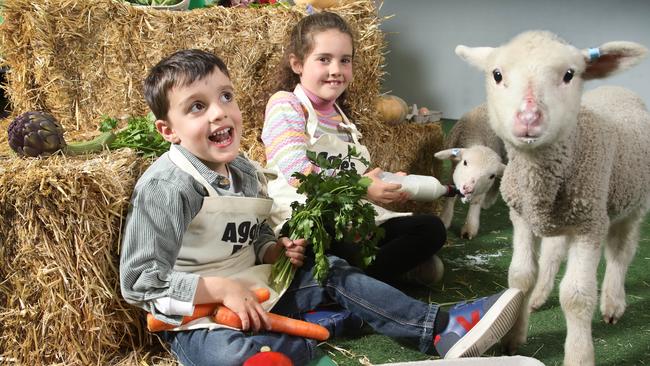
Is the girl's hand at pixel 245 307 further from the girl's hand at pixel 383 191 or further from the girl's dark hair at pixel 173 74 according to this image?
the girl's hand at pixel 383 191

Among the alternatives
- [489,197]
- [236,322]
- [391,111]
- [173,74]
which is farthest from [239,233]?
[489,197]

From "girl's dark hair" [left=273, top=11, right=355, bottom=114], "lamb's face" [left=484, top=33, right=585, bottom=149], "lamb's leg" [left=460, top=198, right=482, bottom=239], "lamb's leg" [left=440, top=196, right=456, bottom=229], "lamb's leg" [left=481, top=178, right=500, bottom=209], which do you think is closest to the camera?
"lamb's face" [left=484, top=33, right=585, bottom=149]

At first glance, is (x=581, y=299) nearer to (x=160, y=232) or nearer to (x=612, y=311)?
(x=612, y=311)

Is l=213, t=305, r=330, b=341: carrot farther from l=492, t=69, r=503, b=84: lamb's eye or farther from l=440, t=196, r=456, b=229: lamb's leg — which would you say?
l=440, t=196, r=456, b=229: lamb's leg

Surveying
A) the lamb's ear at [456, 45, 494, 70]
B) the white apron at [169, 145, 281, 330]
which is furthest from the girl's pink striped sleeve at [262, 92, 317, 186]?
the lamb's ear at [456, 45, 494, 70]

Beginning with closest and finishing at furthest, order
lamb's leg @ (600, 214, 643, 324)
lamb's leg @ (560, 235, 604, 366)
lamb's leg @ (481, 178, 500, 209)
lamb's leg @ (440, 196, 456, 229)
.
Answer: lamb's leg @ (560, 235, 604, 366) < lamb's leg @ (600, 214, 643, 324) < lamb's leg @ (440, 196, 456, 229) < lamb's leg @ (481, 178, 500, 209)

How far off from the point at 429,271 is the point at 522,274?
71 cm

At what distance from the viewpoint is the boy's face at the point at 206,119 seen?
1.95 metres

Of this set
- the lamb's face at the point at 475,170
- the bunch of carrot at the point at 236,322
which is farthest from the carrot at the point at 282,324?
the lamb's face at the point at 475,170

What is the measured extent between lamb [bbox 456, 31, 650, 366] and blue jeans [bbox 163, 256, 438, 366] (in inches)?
15.3

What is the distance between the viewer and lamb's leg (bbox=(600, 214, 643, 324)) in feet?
8.47

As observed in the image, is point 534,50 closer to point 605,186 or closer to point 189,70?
point 605,186

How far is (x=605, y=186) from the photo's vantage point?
6.92 ft

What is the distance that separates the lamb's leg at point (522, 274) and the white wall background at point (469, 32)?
3619 mm
